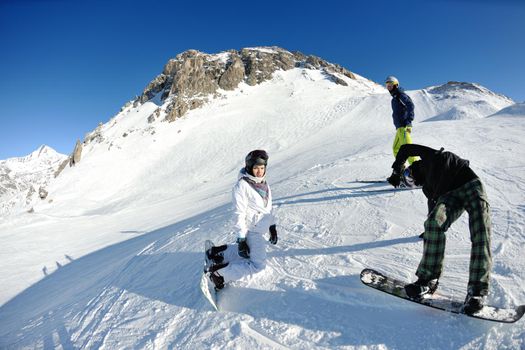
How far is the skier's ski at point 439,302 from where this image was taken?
2.57 m

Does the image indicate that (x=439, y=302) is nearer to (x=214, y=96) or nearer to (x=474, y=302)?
(x=474, y=302)

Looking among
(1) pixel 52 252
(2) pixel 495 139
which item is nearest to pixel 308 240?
(2) pixel 495 139

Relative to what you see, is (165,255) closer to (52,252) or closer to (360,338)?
(360,338)

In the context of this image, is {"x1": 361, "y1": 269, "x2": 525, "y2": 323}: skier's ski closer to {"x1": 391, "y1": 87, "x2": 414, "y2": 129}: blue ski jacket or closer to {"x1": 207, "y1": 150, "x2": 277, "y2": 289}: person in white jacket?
{"x1": 207, "y1": 150, "x2": 277, "y2": 289}: person in white jacket

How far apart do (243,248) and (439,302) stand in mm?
2195

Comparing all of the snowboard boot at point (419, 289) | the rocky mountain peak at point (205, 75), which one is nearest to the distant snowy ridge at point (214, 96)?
the rocky mountain peak at point (205, 75)

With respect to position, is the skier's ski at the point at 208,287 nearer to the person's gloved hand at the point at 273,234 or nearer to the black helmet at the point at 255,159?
the person's gloved hand at the point at 273,234

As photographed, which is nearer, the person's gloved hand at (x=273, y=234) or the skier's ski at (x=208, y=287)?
the skier's ski at (x=208, y=287)

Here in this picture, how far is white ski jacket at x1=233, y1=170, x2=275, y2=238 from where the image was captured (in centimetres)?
344

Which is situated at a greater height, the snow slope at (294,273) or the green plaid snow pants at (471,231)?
the green plaid snow pants at (471,231)

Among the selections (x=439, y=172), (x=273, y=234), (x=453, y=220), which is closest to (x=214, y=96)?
(x=273, y=234)

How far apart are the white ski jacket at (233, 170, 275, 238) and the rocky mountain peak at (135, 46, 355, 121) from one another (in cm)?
3460

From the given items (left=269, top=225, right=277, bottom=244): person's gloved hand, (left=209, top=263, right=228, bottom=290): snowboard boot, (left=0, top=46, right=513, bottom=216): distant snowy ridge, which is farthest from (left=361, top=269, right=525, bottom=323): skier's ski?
(left=0, top=46, right=513, bottom=216): distant snowy ridge

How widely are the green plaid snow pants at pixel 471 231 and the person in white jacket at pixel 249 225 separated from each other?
1846 mm
